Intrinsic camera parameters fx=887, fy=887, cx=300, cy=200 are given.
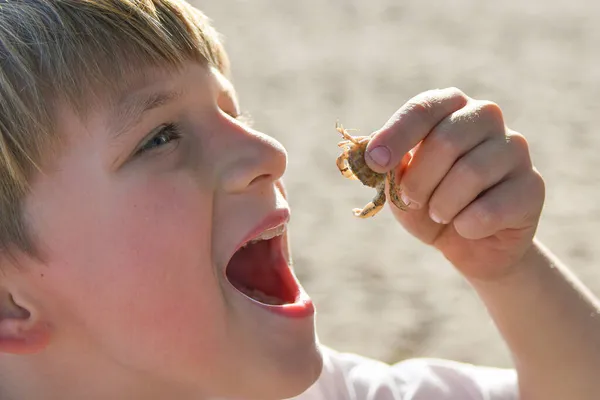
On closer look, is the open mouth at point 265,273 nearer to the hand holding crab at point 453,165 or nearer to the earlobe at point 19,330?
the hand holding crab at point 453,165

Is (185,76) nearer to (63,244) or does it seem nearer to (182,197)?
(182,197)

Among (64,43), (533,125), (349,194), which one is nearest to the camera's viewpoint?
(64,43)

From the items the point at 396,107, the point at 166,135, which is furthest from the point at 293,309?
the point at 396,107

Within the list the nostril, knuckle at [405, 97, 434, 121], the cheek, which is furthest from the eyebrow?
knuckle at [405, 97, 434, 121]

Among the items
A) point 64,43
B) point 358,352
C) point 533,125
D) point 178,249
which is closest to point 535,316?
point 178,249

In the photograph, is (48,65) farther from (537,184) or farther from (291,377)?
(537,184)

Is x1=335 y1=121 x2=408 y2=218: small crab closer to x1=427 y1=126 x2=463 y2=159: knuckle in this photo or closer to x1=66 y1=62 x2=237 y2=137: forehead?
x1=427 y1=126 x2=463 y2=159: knuckle

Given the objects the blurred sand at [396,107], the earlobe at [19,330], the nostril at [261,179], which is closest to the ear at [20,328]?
the earlobe at [19,330]

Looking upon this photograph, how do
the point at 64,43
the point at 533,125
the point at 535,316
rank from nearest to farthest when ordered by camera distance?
the point at 64,43 → the point at 535,316 → the point at 533,125
